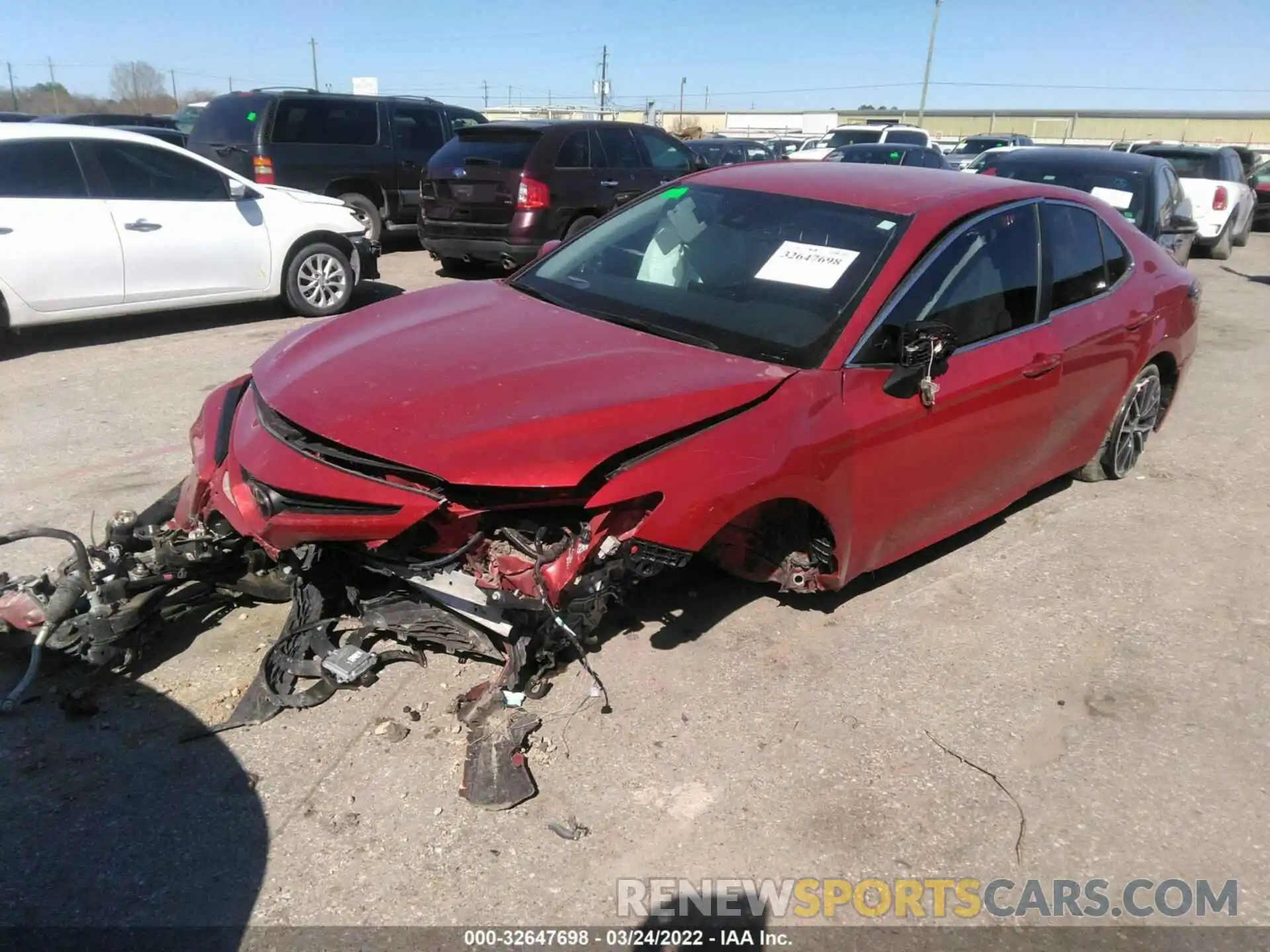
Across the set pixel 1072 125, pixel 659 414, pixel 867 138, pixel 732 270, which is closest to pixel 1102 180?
pixel 732 270

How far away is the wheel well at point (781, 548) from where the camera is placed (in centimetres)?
347

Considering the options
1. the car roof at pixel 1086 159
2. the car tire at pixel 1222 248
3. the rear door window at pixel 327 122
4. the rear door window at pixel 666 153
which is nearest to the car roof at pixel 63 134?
the rear door window at pixel 327 122

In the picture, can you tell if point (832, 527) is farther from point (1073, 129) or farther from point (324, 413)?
point (1073, 129)

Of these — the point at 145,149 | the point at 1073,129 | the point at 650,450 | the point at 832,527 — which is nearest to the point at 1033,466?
the point at 832,527

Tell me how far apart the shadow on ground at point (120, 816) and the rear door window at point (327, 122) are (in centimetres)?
935

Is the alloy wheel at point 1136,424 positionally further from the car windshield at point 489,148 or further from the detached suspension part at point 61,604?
the car windshield at point 489,148

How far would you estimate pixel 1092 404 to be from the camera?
184 inches

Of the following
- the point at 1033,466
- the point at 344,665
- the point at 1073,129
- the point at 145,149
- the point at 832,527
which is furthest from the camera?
the point at 1073,129

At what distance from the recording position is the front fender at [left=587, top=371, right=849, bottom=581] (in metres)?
2.89

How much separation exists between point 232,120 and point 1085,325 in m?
10.1

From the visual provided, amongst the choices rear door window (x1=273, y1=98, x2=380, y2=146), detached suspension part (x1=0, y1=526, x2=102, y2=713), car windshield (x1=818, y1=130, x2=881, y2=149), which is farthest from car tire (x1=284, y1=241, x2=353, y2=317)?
car windshield (x1=818, y1=130, x2=881, y2=149)

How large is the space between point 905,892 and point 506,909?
3.51 ft

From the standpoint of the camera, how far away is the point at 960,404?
3691 mm

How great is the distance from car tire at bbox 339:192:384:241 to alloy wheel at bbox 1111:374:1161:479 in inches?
354
